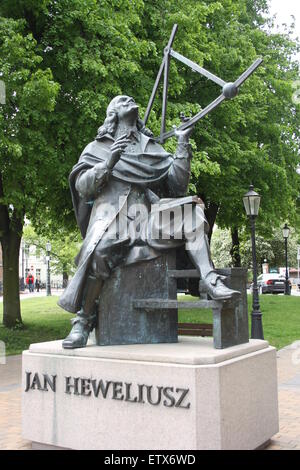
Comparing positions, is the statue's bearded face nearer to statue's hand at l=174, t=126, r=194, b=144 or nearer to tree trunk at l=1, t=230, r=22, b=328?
statue's hand at l=174, t=126, r=194, b=144

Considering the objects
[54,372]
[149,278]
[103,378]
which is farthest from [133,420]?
[149,278]

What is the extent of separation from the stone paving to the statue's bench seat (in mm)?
1271

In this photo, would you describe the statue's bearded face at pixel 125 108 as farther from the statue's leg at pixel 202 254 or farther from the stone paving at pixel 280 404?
the stone paving at pixel 280 404

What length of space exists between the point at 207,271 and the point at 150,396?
1.19 meters

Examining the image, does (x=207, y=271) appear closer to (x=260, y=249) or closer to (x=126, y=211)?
(x=126, y=211)

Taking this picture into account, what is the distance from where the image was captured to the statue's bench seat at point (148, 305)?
5.03 meters

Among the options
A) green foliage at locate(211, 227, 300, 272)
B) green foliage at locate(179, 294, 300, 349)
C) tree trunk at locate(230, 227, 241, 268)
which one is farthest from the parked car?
green foliage at locate(179, 294, 300, 349)

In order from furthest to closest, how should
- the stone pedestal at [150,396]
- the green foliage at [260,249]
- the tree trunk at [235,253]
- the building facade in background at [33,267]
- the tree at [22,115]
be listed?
the green foliage at [260,249] → the building facade in background at [33,267] → the tree trunk at [235,253] → the tree at [22,115] → the stone pedestal at [150,396]

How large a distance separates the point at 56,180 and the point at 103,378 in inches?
312

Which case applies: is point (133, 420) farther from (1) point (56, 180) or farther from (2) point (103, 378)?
(1) point (56, 180)

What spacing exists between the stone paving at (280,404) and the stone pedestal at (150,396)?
17.5 inches

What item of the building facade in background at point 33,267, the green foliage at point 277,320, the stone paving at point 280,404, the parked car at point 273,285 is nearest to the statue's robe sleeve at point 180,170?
the stone paving at point 280,404

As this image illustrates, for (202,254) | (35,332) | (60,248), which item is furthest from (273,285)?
(202,254)

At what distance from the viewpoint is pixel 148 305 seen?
202 inches
